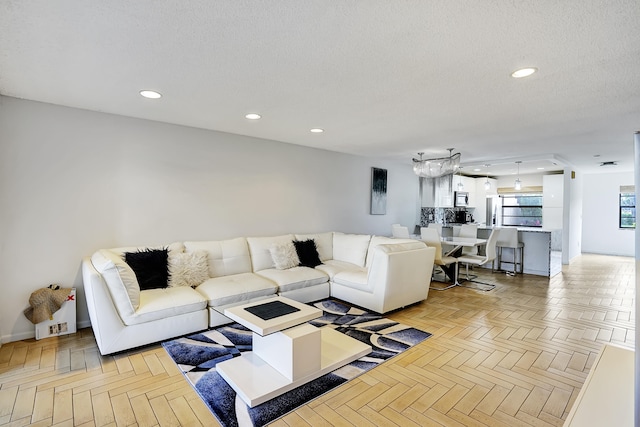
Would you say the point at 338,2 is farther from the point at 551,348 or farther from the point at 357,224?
the point at 357,224

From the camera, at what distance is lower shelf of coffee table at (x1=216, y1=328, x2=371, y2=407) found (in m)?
2.10

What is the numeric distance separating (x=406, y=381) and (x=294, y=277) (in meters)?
1.87

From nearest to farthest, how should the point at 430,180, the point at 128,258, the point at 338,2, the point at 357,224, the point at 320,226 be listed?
the point at 338,2 → the point at 128,258 → the point at 320,226 → the point at 357,224 → the point at 430,180

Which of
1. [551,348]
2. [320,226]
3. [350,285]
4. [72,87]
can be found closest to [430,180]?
[320,226]

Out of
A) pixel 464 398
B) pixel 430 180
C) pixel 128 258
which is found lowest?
pixel 464 398

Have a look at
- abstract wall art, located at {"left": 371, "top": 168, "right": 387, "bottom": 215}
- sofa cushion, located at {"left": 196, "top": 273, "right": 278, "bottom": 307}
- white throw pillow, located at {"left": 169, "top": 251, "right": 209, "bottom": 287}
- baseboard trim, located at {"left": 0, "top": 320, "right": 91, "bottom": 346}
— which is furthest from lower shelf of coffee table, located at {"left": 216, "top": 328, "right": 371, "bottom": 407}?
abstract wall art, located at {"left": 371, "top": 168, "right": 387, "bottom": 215}

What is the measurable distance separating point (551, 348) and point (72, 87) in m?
4.84

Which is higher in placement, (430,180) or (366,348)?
(430,180)

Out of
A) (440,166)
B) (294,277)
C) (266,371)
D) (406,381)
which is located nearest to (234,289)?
(294,277)

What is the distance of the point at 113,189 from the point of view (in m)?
3.39

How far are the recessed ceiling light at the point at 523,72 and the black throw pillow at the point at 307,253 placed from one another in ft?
10.3

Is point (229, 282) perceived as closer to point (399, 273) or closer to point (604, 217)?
point (399, 273)

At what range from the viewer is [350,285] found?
3.97 m

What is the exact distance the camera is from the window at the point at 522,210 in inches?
345
